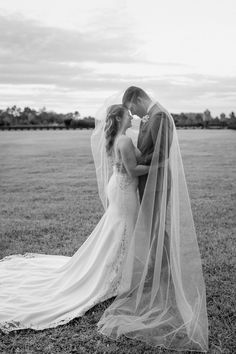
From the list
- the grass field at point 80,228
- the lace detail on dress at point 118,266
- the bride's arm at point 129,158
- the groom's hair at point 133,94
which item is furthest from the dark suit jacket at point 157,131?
the grass field at point 80,228

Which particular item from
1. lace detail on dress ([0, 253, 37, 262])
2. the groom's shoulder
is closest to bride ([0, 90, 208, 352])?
the groom's shoulder

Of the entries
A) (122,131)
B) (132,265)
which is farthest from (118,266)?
(122,131)

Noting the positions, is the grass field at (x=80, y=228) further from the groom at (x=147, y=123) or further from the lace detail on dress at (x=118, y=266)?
the groom at (x=147, y=123)

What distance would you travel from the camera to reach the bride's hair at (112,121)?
17.1ft

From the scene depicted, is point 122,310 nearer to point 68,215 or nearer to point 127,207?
point 127,207

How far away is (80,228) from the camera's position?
883 centimetres

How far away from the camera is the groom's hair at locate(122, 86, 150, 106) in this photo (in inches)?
203

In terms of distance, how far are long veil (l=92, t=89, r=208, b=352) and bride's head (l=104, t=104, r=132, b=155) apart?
1.31 ft

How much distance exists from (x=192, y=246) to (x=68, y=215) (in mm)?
5469

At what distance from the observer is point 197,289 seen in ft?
15.6

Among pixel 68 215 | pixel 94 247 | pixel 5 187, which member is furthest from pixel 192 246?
pixel 5 187

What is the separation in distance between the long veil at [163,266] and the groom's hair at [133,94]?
7.5 inches

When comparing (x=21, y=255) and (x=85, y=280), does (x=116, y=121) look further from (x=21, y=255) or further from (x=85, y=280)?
(x=21, y=255)

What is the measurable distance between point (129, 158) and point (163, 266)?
1277mm
